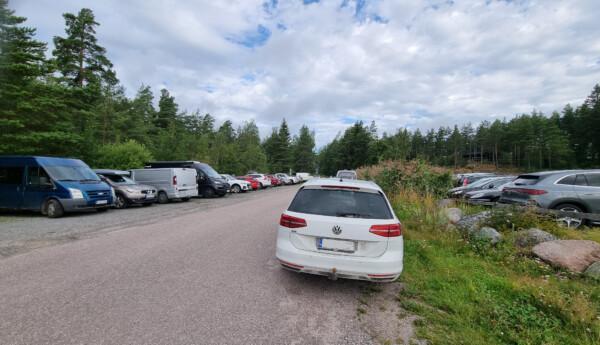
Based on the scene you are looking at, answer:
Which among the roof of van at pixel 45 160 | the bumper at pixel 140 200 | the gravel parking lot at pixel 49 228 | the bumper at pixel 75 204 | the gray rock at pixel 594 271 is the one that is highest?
the roof of van at pixel 45 160

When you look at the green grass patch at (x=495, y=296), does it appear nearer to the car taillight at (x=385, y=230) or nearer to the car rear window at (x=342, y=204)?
the car taillight at (x=385, y=230)

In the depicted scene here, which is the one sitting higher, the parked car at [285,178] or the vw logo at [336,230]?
the vw logo at [336,230]

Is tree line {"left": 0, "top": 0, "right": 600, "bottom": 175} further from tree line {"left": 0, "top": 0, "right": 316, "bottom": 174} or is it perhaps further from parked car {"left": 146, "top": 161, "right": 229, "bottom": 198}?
parked car {"left": 146, "top": 161, "right": 229, "bottom": 198}

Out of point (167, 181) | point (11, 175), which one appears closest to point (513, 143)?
point (167, 181)

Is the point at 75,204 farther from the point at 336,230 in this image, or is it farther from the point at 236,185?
the point at 236,185

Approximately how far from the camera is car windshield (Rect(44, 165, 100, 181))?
377 inches

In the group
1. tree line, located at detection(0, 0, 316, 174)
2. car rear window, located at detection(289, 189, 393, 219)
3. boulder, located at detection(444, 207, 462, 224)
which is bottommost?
boulder, located at detection(444, 207, 462, 224)

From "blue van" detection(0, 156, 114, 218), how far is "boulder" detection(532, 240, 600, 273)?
1326 centimetres

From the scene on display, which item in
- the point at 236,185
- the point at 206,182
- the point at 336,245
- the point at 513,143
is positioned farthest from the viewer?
the point at 513,143

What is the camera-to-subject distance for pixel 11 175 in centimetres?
977

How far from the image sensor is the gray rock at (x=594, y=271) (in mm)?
3941

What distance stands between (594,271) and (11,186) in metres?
16.4

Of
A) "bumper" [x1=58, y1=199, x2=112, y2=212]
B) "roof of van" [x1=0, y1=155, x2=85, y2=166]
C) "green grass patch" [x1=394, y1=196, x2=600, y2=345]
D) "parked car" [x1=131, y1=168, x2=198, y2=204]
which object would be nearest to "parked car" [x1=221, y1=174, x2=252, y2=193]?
"parked car" [x1=131, y1=168, x2=198, y2=204]

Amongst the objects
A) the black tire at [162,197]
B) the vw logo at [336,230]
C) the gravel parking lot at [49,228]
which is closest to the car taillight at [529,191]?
the vw logo at [336,230]
